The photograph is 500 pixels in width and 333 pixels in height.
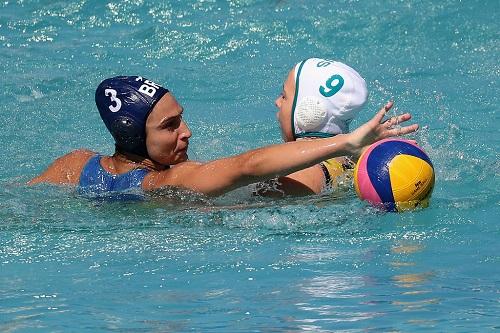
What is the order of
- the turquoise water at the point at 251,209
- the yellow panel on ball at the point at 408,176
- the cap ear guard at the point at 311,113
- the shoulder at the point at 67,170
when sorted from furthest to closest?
1. the shoulder at the point at 67,170
2. the cap ear guard at the point at 311,113
3. the yellow panel on ball at the point at 408,176
4. the turquoise water at the point at 251,209

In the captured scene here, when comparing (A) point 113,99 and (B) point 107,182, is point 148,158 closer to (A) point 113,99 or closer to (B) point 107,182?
(B) point 107,182

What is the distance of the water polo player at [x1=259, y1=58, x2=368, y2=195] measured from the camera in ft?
19.9

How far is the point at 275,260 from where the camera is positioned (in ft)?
17.4

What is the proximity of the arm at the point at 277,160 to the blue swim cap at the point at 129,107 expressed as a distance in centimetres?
35

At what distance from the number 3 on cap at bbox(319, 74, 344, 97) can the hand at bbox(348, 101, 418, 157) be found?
95cm

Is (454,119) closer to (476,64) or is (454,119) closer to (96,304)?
(476,64)

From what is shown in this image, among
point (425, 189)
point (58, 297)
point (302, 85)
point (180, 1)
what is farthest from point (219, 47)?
point (58, 297)

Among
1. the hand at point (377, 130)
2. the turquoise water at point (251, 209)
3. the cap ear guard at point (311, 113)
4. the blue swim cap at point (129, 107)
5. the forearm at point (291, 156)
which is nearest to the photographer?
the turquoise water at point (251, 209)

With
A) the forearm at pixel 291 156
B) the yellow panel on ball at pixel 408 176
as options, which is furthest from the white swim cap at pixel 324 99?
the forearm at pixel 291 156

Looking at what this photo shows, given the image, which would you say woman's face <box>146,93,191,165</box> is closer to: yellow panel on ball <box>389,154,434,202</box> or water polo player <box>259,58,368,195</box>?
water polo player <box>259,58,368,195</box>

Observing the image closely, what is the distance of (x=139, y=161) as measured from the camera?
613 cm

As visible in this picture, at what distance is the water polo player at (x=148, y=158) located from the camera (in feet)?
18.1

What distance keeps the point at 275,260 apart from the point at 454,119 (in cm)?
398

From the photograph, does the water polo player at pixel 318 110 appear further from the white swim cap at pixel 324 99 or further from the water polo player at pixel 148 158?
the water polo player at pixel 148 158
